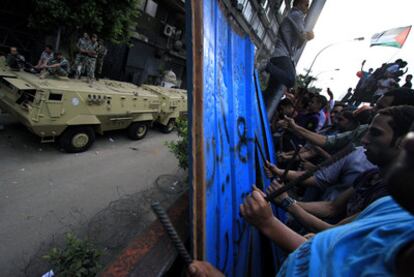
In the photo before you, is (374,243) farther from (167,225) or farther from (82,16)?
(82,16)

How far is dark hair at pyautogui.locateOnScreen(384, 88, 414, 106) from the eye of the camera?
2165 mm


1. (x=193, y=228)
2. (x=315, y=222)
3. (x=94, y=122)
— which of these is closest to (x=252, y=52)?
(x=315, y=222)

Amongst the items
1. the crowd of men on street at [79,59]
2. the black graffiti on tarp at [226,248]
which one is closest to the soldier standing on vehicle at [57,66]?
the crowd of men on street at [79,59]

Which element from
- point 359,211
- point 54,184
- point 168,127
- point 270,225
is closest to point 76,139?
point 54,184

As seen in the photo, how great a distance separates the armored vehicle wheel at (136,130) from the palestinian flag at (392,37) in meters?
9.81

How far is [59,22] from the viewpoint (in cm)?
789

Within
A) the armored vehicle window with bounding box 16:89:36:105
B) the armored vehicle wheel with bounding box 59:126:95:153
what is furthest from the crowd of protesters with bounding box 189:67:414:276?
the armored vehicle window with bounding box 16:89:36:105

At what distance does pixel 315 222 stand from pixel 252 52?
1.99 m

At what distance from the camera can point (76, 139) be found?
5445 millimetres

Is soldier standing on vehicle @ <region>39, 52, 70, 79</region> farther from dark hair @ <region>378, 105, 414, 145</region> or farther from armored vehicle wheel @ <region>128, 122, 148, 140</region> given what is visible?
dark hair @ <region>378, 105, 414, 145</region>

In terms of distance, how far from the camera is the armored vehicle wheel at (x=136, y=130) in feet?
23.7

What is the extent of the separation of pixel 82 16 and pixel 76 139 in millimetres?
5111

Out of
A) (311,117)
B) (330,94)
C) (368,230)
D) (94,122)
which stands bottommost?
(94,122)

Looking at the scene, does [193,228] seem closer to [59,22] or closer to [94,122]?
[94,122]
